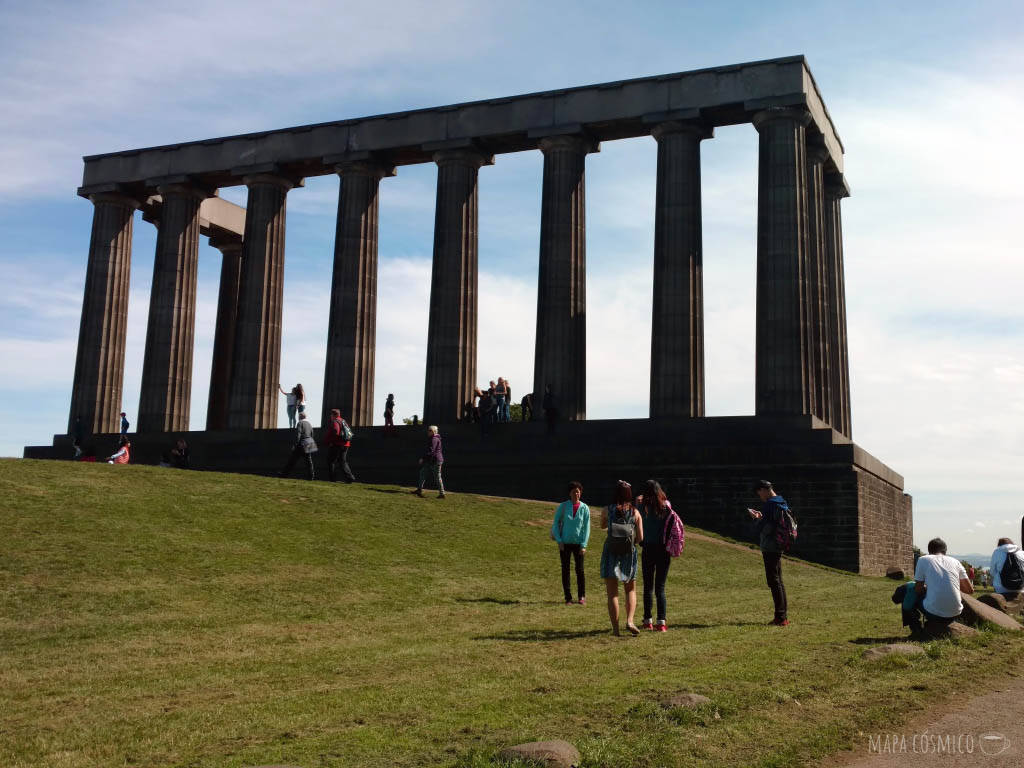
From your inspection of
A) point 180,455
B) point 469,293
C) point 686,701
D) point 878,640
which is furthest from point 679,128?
point 686,701

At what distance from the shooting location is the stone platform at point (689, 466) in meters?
35.7

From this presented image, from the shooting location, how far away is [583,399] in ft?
145

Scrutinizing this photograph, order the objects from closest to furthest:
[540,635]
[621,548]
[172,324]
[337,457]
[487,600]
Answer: [540,635] → [621,548] → [487,600] → [337,457] → [172,324]

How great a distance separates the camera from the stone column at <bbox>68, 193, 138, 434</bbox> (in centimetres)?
5259

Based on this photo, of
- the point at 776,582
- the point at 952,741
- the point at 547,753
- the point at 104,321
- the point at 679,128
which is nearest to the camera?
the point at 547,753

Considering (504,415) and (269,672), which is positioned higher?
(504,415)

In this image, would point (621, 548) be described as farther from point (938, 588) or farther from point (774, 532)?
point (938, 588)

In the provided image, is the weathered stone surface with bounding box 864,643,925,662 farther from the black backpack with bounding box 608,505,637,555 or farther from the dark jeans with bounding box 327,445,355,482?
the dark jeans with bounding box 327,445,355,482

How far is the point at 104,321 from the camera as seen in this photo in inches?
2100

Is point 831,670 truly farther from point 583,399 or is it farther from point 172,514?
point 583,399

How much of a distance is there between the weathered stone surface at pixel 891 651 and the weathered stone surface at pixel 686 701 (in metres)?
3.10

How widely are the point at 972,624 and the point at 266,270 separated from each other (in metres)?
41.1

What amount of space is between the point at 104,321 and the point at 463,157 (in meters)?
20.2

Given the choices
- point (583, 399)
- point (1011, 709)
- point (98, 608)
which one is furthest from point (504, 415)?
point (1011, 709)
